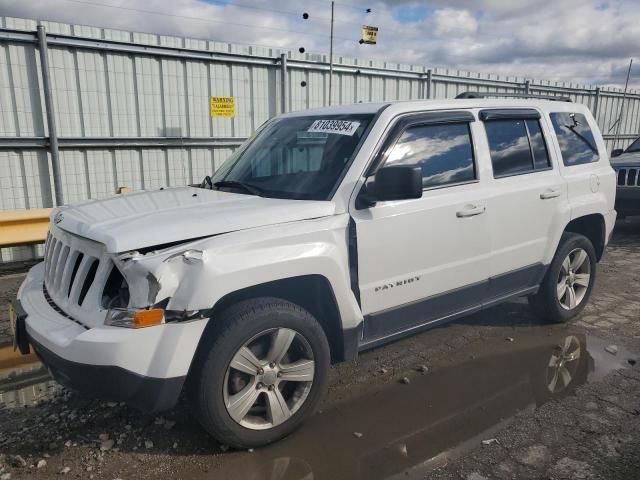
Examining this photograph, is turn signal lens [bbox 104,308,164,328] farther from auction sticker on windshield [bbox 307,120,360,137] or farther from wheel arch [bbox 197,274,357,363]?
auction sticker on windshield [bbox 307,120,360,137]

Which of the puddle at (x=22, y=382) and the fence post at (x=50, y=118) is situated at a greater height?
the fence post at (x=50, y=118)

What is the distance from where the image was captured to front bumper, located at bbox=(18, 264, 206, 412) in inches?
94.2

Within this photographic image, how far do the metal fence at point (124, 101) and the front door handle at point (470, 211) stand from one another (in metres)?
5.46

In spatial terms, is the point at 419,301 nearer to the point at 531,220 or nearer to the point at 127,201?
the point at 531,220

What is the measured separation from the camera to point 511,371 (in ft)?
12.7

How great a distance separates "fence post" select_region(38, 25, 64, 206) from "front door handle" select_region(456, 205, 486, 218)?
18.3 feet

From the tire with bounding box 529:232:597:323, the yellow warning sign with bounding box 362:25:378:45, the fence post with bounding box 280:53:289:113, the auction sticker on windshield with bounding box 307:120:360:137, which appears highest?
the yellow warning sign with bounding box 362:25:378:45

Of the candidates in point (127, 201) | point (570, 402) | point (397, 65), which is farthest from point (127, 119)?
point (570, 402)

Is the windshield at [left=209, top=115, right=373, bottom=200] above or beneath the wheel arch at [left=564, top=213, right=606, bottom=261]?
above

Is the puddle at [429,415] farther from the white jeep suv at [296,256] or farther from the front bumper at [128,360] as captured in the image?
the front bumper at [128,360]

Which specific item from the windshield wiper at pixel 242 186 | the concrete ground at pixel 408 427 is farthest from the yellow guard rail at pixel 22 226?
the windshield wiper at pixel 242 186

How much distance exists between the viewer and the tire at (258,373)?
2.62 metres

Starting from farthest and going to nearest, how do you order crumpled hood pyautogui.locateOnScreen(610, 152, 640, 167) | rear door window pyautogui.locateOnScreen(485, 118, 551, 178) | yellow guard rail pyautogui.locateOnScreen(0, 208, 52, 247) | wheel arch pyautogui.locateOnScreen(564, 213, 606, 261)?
1. crumpled hood pyautogui.locateOnScreen(610, 152, 640, 167)
2. yellow guard rail pyautogui.locateOnScreen(0, 208, 52, 247)
3. wheel arch pyautogui.locateOnScreen(564, 213, 606, 261)
4. rear door window pyautogui.locateOnScreen(485, 118, 551, 178)

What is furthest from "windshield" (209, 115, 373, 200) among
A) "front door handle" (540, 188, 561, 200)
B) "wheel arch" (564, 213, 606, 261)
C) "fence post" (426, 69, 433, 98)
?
"fence post" (426, 69, 433, 98)
